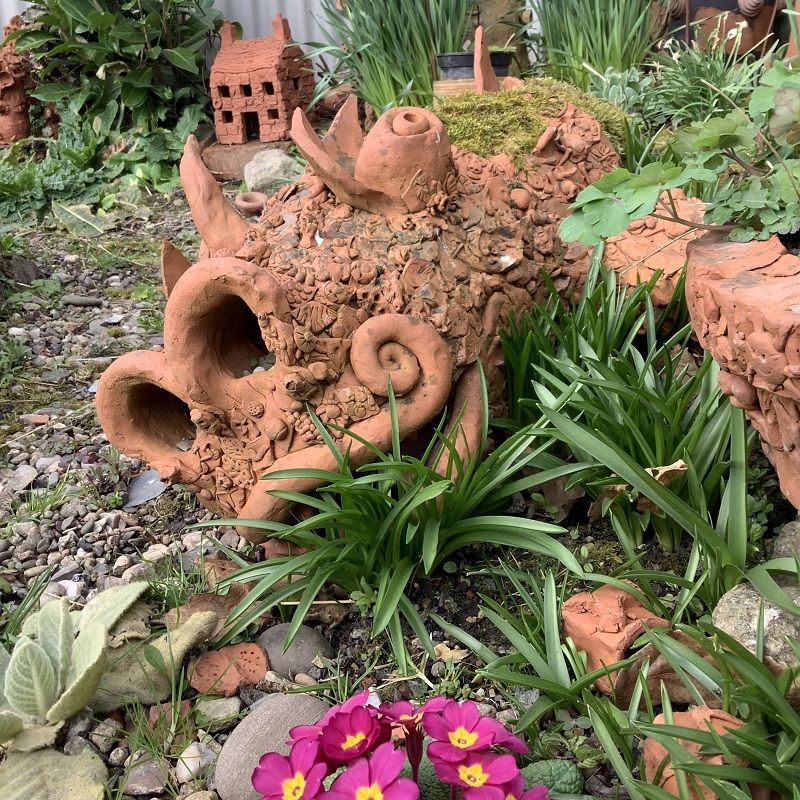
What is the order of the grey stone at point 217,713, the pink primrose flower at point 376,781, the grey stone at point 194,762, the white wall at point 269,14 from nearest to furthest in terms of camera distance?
the pink primrose flower at point 376,781
the grey stone at point 194,762
the grey stone at point 217,713
the white wall at point 269,14

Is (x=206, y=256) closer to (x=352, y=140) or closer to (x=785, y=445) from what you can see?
(x=352, y=140)

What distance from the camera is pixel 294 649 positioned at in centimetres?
196

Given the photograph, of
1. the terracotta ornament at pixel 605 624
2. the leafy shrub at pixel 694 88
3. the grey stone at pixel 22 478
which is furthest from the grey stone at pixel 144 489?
the leafy shrub at pixel 694 88

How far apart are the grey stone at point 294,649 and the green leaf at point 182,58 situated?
525 centimetres

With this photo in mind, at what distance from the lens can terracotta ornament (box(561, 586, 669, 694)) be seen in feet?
5.60

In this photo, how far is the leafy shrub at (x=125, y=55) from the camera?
596cm

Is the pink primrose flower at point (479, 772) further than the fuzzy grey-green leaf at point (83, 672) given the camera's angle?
No

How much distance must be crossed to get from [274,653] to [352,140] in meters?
1.50

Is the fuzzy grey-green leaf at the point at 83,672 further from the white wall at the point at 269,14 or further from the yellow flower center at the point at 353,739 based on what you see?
the white wall at the point at 269,14

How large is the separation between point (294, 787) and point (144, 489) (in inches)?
66.8

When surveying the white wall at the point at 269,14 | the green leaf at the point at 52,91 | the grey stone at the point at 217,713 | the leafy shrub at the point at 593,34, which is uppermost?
the white wall at the point at 269,14

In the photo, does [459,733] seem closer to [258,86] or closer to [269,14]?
[258,86]

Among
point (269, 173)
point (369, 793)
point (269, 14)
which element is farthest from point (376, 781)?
point (269, 14)

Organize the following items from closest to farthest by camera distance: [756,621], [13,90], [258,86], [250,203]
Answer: [756,621], [250,203], [258,86], [13,90]
